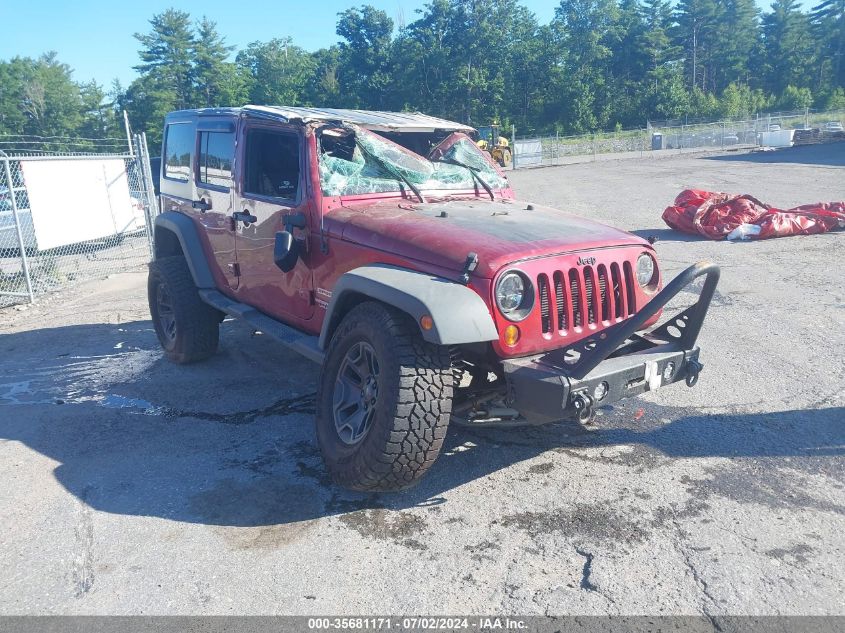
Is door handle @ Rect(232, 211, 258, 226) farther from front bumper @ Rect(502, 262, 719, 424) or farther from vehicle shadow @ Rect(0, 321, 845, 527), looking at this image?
front bumper @ Rect(502, 262, 719, 424)

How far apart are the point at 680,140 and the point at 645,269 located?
47855mm

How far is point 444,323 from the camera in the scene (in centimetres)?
336

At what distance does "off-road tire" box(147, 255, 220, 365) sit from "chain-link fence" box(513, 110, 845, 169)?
3637 cm

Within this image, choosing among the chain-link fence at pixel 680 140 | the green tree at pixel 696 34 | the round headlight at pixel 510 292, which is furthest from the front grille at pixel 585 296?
the green tree at pixel 696 34

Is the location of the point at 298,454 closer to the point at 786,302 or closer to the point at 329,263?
the point at 329,263

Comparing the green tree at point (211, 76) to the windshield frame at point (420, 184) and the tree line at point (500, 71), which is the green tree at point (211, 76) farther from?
the windshield frame at point (420, 184)

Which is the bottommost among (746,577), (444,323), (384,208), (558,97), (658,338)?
(746,577)

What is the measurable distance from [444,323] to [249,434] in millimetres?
2207

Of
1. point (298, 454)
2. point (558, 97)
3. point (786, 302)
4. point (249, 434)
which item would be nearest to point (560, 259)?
point (298, 454)

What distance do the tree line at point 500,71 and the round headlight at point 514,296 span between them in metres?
60.5

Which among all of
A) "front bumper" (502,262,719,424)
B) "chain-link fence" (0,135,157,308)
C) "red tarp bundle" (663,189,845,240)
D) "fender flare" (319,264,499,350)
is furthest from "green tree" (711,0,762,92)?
"fender flare" (319,264,499,350)

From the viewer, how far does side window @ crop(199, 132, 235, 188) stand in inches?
222

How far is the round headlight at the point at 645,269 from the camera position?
4.26 m

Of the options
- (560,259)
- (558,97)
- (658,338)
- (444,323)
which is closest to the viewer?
(444,323)
